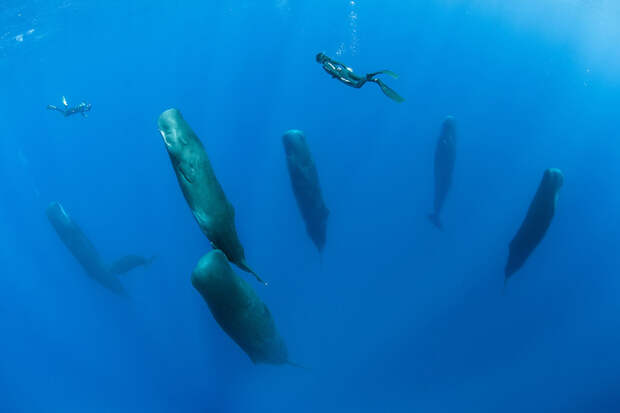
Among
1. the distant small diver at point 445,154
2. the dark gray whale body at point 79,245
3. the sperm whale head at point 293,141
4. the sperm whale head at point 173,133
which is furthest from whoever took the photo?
the dark gray whale body at point 79,245

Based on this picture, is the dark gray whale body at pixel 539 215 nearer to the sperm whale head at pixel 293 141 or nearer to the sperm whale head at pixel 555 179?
the sperm whale head at pixel 555 179

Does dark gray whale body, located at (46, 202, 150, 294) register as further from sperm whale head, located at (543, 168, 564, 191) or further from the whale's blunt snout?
sperm whale head, located at (543, 168, 564, 191)

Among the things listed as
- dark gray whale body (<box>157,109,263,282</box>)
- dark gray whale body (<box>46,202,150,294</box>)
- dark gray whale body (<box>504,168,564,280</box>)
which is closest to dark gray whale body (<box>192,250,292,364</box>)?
dark gray whale body (<box>157,109,263,282</box>)

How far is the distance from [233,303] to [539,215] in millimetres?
5116

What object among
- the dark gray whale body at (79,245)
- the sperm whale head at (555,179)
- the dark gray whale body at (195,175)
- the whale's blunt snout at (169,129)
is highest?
the whale's blunt snout at (169,129)

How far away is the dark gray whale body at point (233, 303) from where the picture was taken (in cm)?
279

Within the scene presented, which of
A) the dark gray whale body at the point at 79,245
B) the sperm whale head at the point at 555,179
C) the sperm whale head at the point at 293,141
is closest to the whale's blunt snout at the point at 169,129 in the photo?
the sperm whale head at the point at 293,141

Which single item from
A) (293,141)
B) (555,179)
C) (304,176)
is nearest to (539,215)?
(555,179)

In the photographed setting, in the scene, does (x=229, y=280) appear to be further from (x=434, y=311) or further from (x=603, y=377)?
(x=603, y=377)

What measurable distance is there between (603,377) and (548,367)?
1215mm

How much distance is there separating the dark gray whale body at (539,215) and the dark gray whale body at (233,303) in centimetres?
446

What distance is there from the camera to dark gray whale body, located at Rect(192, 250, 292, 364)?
2.79 meters

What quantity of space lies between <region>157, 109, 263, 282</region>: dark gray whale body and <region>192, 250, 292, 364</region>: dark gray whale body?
37cm

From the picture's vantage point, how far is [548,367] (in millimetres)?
9094
